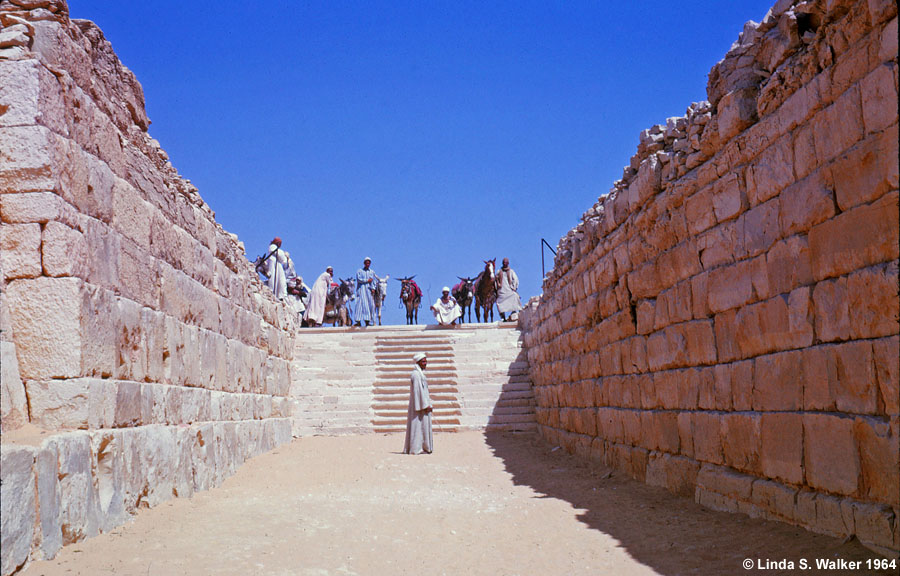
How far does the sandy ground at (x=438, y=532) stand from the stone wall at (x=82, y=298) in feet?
Answer: 1.24

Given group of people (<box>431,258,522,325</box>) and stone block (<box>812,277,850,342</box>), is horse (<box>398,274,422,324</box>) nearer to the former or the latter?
group of people (<box>431,258,522,325</box>)

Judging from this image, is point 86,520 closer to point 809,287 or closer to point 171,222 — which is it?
point 171,222

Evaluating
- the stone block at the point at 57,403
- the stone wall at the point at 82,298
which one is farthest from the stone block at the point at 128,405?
the stone block at the point at 57,403

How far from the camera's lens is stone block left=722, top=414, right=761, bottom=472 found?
5.20m

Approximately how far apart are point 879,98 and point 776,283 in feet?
4.93

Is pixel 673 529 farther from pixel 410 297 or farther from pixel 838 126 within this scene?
pixel 410 297

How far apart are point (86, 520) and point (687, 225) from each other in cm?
536

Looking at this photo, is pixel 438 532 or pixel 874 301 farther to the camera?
pixel 438 532

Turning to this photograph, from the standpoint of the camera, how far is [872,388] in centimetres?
392

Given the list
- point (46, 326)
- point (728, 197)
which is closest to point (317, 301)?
point (46, 326)

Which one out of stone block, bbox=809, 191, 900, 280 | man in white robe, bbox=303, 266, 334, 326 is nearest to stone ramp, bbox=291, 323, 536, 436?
man in white robe, bbox=303, 266, 334, 326

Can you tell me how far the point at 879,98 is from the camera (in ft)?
12.6

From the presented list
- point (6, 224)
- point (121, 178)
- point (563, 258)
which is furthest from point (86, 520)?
point (563, 258)

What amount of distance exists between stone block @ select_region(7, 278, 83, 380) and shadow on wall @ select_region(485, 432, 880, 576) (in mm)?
4157
